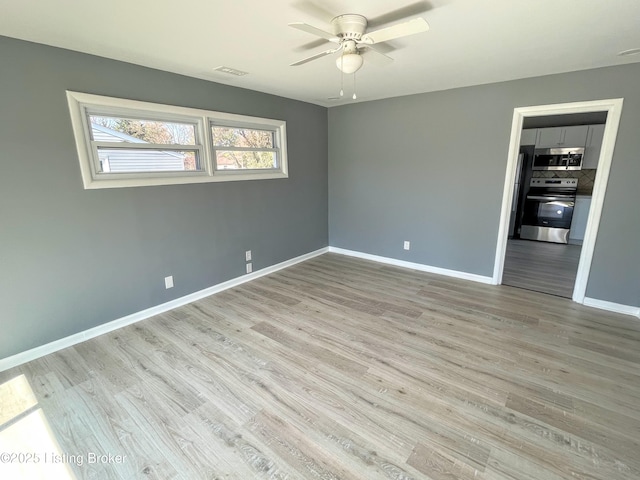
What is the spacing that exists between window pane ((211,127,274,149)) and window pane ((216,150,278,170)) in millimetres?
100

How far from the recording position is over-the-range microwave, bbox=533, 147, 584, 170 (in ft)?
17.6

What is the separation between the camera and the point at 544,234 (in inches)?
232

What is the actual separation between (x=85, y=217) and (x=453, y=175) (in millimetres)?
4104

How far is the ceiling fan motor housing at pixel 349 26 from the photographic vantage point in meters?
1.89

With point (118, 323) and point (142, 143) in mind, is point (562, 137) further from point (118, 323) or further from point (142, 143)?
point (118, 323)

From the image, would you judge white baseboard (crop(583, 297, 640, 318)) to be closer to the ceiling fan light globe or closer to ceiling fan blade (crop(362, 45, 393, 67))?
ceiling fan blade (crop(362, 45, 393, 67))

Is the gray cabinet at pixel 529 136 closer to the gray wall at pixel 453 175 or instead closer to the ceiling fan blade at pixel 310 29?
the gray wall at pixel 453 175

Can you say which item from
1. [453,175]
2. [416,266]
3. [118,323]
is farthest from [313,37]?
[416,266]

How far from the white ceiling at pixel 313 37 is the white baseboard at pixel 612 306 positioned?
2.36 m

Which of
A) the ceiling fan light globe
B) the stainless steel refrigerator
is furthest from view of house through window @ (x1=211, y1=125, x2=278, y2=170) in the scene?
the stainless steel refrigerator

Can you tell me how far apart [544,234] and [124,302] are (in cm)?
708

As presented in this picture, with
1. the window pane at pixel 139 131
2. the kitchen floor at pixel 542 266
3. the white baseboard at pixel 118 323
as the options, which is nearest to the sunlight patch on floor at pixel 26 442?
the white baseboard at pixel 118 323

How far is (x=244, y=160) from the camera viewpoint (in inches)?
153

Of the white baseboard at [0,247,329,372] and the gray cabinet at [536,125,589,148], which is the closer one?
the white baseboard at [0,247,329,372]
